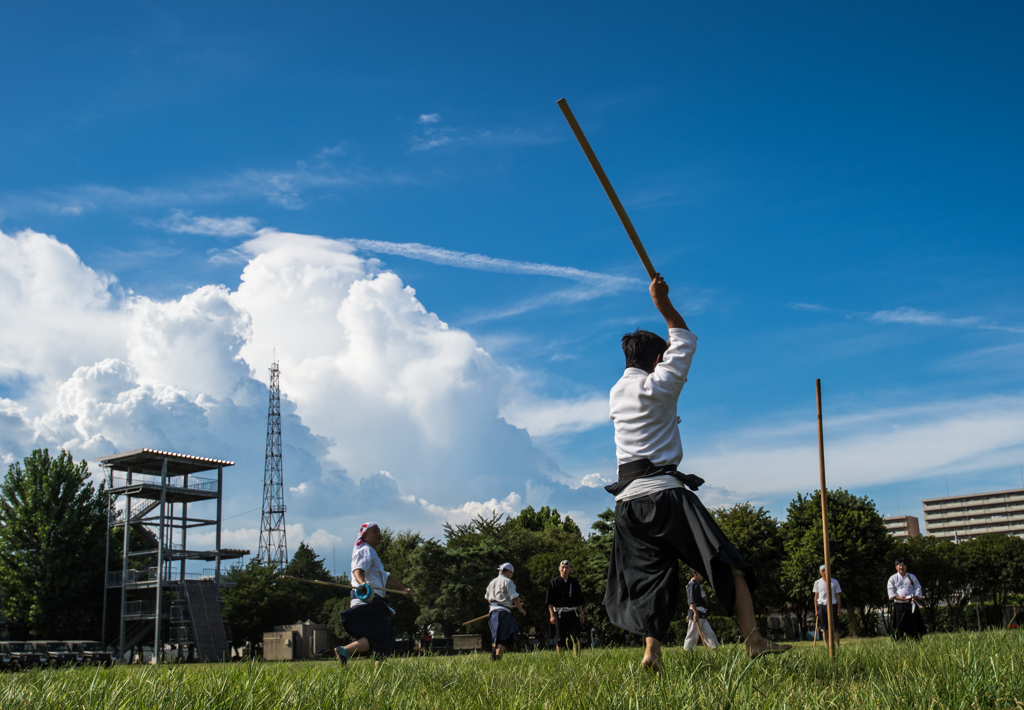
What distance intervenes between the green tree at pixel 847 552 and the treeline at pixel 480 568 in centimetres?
7

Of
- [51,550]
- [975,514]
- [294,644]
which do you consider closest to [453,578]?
[294,644]

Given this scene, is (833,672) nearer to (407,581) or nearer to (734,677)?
(734,677)

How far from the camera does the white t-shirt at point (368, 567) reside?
905 cm

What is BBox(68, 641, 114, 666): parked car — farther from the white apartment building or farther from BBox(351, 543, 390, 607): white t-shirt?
the white apartment building

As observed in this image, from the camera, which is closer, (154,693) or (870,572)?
(154,693)

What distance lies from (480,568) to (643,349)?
1510 inches

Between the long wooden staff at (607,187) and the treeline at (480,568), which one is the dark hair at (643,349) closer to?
the long wooden staff at (607,187)

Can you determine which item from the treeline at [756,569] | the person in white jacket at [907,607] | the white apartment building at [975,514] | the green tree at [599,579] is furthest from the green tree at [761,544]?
the white apartment building at [975,514]

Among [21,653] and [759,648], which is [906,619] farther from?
[21,653]

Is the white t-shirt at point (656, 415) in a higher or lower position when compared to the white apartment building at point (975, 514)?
higher

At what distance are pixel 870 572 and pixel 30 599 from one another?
50434mm

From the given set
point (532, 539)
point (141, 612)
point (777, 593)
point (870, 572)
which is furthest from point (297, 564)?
point (870, 572)

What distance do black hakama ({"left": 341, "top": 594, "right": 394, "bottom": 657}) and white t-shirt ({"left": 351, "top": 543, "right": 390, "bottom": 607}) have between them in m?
0.12

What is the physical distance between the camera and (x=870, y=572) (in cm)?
3478
